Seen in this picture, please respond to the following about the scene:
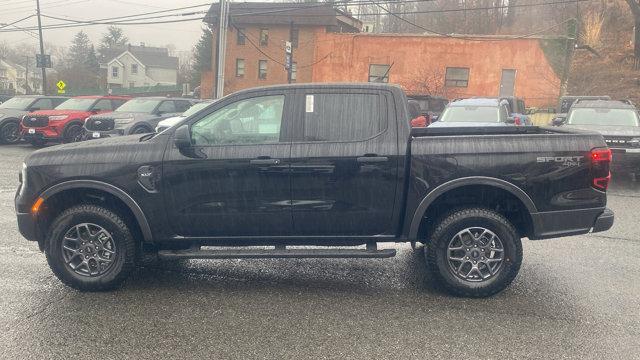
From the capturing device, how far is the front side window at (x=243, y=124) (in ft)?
15.4

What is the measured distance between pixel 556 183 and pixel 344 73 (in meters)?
34.2

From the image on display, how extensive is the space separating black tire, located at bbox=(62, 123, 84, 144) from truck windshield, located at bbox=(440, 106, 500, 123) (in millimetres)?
11432

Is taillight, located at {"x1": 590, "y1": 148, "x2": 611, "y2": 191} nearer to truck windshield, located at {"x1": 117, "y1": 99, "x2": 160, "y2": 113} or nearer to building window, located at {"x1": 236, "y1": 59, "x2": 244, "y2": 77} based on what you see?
truck windshield, located at {"x1": 117, "y1": 99, "x2": 160, "y2": 113}

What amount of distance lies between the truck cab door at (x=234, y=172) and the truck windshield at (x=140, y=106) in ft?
40.5

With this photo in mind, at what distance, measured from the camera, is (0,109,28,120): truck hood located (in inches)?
678

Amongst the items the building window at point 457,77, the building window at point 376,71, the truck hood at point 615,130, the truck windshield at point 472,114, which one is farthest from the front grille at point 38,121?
the building window at point 457,77

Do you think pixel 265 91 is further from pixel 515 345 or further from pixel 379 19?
pixel 379 19

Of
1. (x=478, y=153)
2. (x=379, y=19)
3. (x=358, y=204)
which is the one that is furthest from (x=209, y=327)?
(x=379, y=19)

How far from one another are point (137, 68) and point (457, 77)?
60.5 meters

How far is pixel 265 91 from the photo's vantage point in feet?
15.7

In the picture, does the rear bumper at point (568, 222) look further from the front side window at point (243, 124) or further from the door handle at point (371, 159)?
the front side window at point (243, 124)

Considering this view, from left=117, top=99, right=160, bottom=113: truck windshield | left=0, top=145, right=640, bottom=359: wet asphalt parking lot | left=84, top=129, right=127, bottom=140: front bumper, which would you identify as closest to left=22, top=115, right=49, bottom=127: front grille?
left=84, top=129, right=127, bottom=140: front bumper

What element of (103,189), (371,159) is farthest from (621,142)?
(103,189)

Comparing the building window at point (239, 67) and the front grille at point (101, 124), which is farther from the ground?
the building window at point (239, 67)
